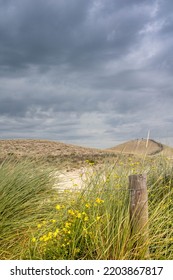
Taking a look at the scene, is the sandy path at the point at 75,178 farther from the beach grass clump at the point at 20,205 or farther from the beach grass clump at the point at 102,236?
the beach grass clump at the point at 102,236

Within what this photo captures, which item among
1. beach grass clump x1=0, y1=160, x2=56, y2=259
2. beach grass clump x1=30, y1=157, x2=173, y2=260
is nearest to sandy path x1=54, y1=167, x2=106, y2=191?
beach grass clump x1=0, y1=160, x2=56, y2=259

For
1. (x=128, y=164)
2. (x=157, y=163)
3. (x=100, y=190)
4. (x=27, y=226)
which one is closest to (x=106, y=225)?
(x=100, y=190)

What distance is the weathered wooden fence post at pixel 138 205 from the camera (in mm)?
3988

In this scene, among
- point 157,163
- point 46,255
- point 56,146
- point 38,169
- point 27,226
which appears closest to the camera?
point 46,255

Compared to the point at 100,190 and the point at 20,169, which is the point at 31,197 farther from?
the point at 100,190

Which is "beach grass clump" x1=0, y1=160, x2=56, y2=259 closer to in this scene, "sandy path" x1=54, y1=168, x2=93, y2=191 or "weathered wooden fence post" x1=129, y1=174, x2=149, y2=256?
"sandy path" x1=54, y1=168, x2=93, y2=191

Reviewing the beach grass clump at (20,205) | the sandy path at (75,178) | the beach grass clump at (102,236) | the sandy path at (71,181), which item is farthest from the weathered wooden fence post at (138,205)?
the beach grass clump at (20,205)

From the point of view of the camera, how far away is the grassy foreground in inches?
148

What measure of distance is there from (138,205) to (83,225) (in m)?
0.62

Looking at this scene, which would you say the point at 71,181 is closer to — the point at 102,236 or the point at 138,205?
the point at 138,205

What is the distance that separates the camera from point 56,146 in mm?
26719

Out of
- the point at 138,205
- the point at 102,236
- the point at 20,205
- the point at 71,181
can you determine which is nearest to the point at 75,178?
the point at 20,205

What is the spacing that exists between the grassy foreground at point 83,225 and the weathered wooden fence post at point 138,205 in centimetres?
9
